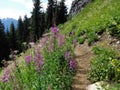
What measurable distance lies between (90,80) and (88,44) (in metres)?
6.52

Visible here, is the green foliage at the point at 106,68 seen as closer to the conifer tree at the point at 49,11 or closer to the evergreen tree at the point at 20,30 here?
the conifer tree at the point at 49,11

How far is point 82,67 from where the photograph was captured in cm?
1359

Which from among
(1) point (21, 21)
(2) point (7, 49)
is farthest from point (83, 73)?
(1) point (21, 21)

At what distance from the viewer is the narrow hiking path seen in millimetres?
11192

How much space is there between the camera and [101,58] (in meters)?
12.7

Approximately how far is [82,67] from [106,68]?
2.11 m

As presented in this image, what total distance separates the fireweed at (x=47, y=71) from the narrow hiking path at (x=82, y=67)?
0.81 m

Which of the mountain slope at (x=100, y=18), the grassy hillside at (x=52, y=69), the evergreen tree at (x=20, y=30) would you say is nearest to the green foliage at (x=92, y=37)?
the mountain slope at (x=100, y=18)

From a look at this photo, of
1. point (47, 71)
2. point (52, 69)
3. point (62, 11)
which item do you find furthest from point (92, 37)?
point (62, 11)

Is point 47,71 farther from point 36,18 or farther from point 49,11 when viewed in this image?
point 49,11

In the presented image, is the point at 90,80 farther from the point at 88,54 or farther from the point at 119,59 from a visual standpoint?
the point at 88,54

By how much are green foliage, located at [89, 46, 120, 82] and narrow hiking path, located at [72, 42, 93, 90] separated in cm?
37

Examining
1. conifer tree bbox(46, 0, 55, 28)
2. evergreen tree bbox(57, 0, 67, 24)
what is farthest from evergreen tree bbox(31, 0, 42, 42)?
evergreen tree bbox(57, 0, 67, 24)

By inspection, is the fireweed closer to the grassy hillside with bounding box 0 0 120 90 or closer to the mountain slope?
the grassy hillside with bounding box 0 0 120 90
